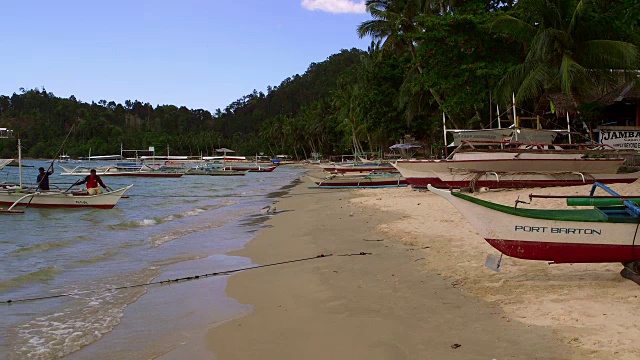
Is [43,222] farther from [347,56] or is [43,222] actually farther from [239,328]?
[347,56]

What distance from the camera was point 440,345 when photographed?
5.14 m

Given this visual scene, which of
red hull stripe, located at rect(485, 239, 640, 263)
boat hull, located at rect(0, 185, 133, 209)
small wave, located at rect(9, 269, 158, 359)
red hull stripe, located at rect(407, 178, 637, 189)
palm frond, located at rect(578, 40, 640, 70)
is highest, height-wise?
palm frond, located at rect(578, 40, 640, 70)

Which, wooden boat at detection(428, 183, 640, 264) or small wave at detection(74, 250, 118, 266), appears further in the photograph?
small wave at detection(74, 250, 118, 266)

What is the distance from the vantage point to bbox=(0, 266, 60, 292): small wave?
9094mm

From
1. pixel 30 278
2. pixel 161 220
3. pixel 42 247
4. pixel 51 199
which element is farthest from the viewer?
pixel 51 199

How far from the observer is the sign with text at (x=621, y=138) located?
18.8 meters

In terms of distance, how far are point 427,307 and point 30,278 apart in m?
7.14

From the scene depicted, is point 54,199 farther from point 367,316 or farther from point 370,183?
point 367,316

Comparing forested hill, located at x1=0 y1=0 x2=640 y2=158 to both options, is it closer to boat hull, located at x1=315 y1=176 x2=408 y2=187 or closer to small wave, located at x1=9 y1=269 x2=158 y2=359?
boat hull, located at x1=315 y1=176 x2=408 y2=187

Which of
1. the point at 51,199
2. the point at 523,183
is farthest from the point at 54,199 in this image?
the point at 523,183

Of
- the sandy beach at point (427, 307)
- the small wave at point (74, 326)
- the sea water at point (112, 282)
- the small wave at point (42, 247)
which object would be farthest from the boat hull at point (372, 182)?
the small wave at point (74, 326)

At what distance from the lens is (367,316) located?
623 centimetres

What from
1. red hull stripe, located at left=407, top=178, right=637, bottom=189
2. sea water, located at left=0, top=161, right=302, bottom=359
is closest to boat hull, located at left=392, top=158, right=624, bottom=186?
red hull stripe, located at left=407, top=178, right=637, bottom=189

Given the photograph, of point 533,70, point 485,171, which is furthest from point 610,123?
point 485,171
